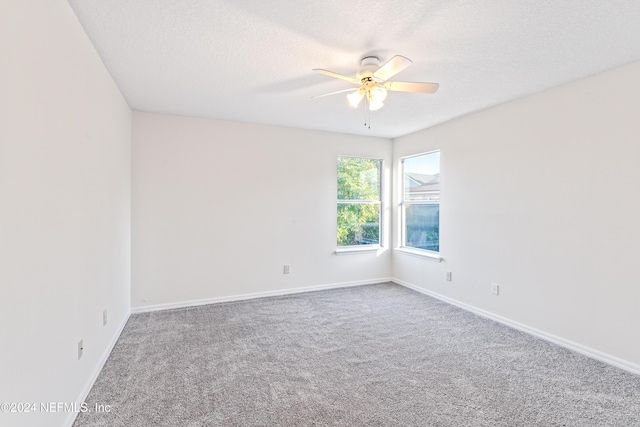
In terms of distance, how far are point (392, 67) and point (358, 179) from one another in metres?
2.98

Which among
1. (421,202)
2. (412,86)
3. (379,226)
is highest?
(412,86)

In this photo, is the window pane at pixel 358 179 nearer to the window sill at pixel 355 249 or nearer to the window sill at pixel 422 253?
the window sill at pixel 355 249

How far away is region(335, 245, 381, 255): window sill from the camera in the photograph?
4.86 metres

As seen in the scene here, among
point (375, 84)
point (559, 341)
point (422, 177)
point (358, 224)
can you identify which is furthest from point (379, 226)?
point (375, 84)

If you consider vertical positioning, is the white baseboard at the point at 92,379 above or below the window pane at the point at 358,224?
below

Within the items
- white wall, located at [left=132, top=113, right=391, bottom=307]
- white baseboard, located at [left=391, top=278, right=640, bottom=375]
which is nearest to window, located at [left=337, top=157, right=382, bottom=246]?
white wall, located at [left=132, top=113, right=391, bottom=307]

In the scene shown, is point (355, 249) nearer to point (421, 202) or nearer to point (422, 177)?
point (421, 202)

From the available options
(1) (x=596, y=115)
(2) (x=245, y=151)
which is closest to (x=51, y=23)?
(2) (x=245, y=151)

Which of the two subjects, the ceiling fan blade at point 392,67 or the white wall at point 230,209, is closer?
the ceiling fan blade at point 392,67

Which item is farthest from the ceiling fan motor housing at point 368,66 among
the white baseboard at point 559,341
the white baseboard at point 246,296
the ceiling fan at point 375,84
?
the white baseboard at point 246,296

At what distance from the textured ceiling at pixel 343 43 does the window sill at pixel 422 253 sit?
208cm

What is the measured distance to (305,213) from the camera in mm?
4621

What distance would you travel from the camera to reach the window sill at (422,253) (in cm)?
436

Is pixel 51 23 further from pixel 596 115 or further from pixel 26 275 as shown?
pixel 596 115
